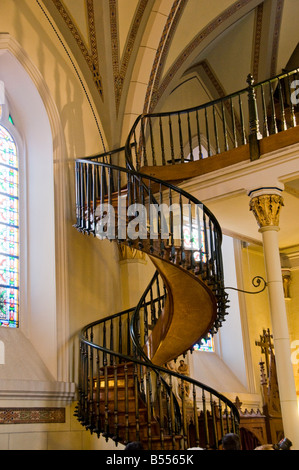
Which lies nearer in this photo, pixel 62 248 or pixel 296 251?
pixel 62 248

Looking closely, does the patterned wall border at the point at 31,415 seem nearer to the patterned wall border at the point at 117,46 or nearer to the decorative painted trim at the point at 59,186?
the decorative painted trim at the point at 59,186

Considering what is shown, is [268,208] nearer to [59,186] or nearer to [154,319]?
[154,319]

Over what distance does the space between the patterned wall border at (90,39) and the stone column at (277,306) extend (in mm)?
3255

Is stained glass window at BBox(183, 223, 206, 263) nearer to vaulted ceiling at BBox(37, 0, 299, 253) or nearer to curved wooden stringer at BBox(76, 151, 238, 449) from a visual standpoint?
curved wooden stringer at BBox(76, 151, 238, 449)

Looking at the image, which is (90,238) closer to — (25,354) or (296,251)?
(25,354)

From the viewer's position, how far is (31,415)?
723 centimetres

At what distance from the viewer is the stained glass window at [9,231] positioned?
7.98 m

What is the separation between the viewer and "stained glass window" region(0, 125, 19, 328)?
7.98 m

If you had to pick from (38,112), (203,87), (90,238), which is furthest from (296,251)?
(38,112)

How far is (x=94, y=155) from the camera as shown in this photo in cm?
930

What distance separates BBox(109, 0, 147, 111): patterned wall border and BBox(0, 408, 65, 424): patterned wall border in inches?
186

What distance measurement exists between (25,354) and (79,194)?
2.13m

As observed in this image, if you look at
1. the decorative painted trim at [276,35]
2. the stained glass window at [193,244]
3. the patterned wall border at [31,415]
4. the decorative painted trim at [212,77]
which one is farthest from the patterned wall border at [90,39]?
the patterned wall border at [31,415]

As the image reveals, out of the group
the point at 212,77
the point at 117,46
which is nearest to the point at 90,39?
the point at 117,46
